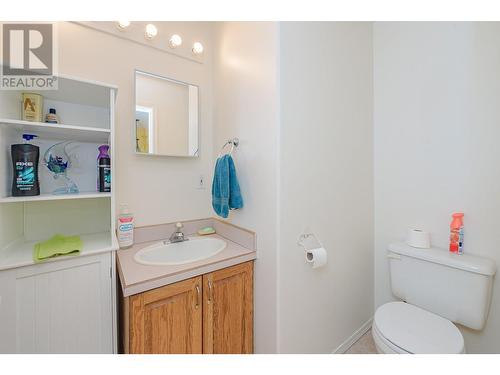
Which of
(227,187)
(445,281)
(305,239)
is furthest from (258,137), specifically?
(445,281)

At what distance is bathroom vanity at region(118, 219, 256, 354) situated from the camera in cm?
92

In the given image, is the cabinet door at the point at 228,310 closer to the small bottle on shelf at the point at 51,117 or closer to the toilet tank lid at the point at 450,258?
the toilet tank lid at the point at 450,258

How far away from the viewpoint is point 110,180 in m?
1.09

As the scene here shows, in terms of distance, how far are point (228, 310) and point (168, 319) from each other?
0.33m

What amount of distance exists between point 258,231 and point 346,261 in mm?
692

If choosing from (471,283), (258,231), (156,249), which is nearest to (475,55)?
(471,283)

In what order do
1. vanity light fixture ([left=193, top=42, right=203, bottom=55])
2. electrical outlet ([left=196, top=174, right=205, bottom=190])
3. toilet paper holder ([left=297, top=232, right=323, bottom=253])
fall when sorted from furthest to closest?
electrical outlet ([left=196, top=174, right=205, bottom=190]), vanity light fixture ([left=193, top=42, right=203, bottom=55]), toilet paper holder ([left=297, top=232, right=323, bottom=253])

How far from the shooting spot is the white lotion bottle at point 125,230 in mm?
1261

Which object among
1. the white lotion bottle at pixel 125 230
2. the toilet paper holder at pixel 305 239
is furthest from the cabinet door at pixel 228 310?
the white lotion bottle at pixel 125 230

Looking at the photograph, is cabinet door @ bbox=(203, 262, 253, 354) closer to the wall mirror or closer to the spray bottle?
the wall mirror

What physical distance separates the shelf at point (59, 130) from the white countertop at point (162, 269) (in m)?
0.67

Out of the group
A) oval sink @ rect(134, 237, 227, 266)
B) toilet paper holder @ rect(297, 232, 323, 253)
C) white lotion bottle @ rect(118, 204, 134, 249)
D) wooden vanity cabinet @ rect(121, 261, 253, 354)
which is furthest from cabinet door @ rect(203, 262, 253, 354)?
white lotion bottle @ rect(118, 204, 134, 249)

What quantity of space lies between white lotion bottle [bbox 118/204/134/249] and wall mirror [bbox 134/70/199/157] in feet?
1.43
